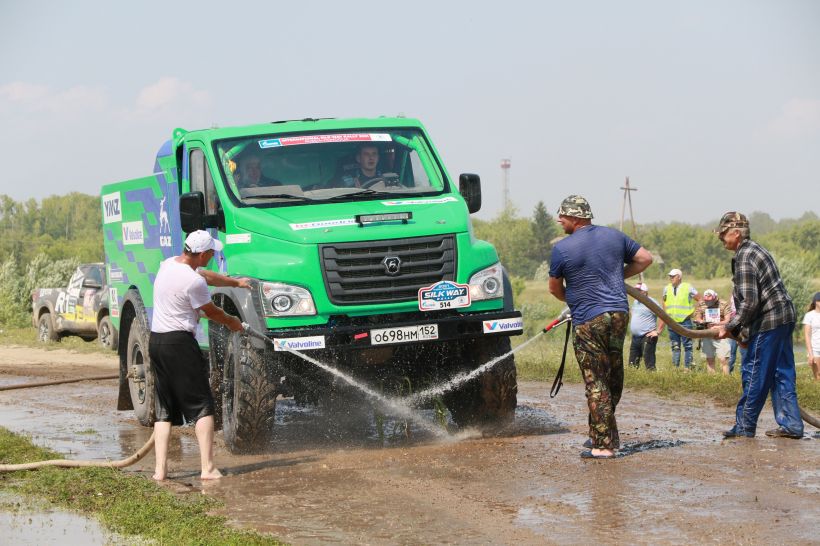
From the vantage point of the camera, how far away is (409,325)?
30.4 ft

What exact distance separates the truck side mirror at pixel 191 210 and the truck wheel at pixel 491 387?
8.41 ft

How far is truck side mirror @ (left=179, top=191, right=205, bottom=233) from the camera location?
988cm

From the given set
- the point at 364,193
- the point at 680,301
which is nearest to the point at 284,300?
the point at 364,193

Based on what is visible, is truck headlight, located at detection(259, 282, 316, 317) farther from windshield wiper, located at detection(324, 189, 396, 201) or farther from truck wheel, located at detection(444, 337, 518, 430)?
truck wheel, located at detection(444, 337, 518, 430)

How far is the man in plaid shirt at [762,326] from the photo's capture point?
30.0 ft

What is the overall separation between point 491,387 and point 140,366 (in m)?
4.17

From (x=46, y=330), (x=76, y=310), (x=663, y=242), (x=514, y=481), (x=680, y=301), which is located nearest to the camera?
(x=514, y=481)

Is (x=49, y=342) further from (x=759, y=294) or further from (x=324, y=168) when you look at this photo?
(x=759, y=294)

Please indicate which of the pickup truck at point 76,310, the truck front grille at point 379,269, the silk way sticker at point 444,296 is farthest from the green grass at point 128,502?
the pickup truck at point 76,310

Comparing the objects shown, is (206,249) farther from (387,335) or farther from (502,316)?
(502,316)

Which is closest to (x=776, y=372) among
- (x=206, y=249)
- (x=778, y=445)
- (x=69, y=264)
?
(x=778, y=445)

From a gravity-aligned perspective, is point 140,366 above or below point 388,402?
above

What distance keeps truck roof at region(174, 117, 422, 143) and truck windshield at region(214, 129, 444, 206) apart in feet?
0.25

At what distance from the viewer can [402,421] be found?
10.7 metres
